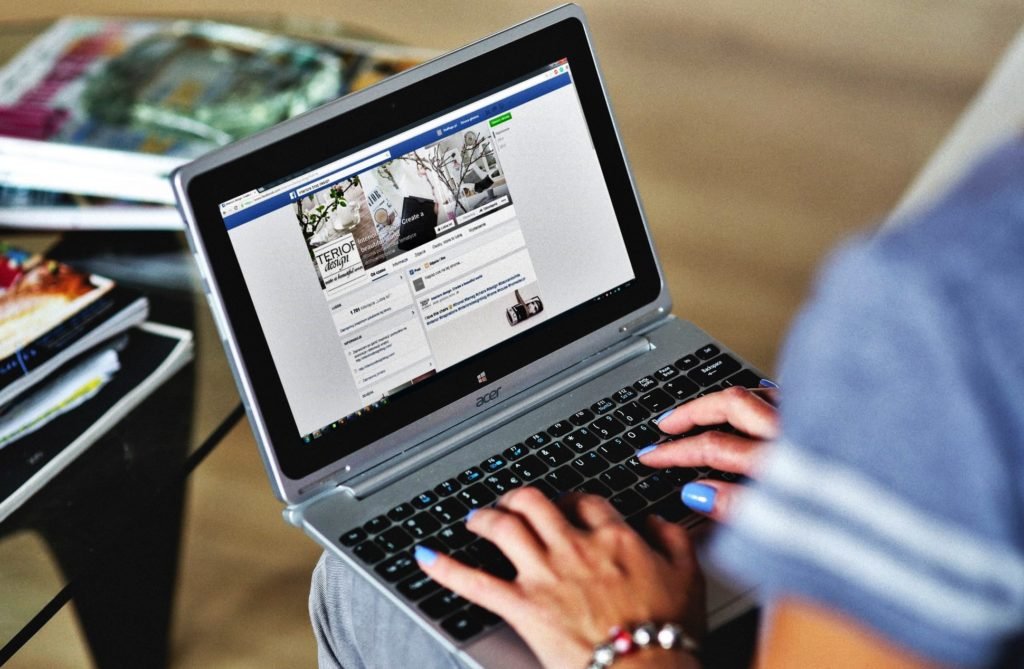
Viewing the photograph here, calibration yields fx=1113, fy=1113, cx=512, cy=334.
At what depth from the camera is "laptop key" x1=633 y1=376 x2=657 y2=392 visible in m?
1.07

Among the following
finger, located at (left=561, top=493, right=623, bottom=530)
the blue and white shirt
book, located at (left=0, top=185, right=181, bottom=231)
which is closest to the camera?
the blue and white shirt

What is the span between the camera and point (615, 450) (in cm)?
100

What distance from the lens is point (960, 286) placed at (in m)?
0.43

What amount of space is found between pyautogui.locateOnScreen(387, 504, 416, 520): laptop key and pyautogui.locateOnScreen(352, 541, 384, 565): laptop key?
0.11 ft

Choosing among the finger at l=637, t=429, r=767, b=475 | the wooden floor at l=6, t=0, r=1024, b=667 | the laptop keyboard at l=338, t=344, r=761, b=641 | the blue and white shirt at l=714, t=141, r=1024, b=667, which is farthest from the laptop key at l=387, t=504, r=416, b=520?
the wooden floor at l=6, t=0, r=1024, b=667

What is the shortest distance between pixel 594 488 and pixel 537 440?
0.08 meters

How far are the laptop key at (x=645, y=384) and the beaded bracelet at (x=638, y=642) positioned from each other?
0.33m

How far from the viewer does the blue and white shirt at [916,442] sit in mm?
434

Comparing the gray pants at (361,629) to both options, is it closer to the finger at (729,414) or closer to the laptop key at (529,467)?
the laptop key at (529,467)

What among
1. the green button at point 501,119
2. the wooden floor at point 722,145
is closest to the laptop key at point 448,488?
the green button at point 501,119

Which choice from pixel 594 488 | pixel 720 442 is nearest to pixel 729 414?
pixel 720 442

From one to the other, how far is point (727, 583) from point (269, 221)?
1.57 feet

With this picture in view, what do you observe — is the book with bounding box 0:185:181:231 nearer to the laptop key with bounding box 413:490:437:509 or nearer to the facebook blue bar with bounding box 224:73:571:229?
the facebook blue bar with bounding box 224:73:571:229

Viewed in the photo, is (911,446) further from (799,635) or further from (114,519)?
(114,519)
